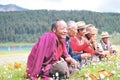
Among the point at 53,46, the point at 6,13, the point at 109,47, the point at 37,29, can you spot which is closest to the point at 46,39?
the point at 53,46

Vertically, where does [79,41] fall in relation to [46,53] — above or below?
below

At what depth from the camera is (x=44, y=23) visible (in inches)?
6954

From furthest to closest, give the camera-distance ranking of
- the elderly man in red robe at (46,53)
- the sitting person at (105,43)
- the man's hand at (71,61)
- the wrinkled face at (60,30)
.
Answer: the sitting person at (105,43), the man's hand at (71,61), the wrinkled face at (60,30), the elderly man in red robe at (46,53)

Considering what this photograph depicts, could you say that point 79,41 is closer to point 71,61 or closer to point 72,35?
point 72,35

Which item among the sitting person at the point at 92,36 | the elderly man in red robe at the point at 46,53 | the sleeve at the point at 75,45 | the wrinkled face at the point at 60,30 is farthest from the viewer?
the sitting person at the point at 92,36

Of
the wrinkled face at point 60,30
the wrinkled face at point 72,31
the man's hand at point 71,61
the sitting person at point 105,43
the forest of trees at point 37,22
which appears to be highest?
the wrinkled face at point 60,30

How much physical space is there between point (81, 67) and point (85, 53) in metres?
0.70

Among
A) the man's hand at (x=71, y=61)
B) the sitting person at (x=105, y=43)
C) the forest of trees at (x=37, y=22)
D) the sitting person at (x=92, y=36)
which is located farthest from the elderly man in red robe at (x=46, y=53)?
the forest of trees at (x=37, y=22)

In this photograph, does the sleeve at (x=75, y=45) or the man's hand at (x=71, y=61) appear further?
the sleeve at (x=75, y=45)

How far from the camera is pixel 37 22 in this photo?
181 meters

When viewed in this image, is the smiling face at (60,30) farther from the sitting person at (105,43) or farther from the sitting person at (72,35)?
the sitting person at (105,43)

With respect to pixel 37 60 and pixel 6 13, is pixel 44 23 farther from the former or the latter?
pixel 37 60

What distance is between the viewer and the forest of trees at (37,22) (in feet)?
539

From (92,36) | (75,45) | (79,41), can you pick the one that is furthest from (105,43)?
(75,45)
